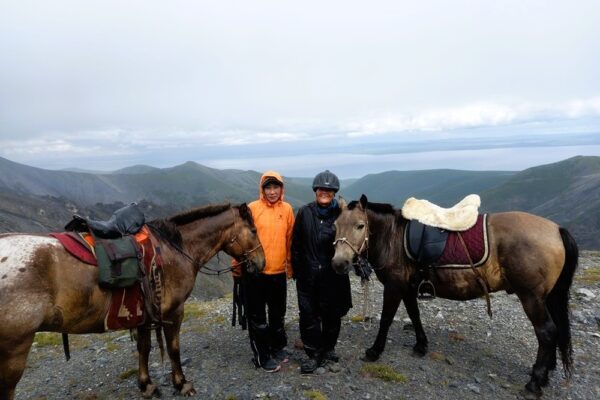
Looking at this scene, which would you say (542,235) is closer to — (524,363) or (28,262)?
(524,363)

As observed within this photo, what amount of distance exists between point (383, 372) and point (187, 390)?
330 cm

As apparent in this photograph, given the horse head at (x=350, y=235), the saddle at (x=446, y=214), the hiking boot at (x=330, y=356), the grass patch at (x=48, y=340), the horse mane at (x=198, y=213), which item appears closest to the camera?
the horse head at (x=350, y=235)

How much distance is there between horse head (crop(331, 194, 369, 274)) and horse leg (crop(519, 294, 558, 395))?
2.75 meters

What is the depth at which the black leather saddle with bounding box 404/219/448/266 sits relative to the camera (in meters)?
6.47

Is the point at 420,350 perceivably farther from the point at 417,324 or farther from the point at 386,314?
the point at 386,314

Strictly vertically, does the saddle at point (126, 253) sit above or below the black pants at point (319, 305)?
above

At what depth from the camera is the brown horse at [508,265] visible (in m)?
6.10

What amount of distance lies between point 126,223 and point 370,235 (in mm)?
3981

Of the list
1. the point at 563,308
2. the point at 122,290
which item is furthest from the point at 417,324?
the point at 122,290

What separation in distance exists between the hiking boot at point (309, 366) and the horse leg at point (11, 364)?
13.1ft

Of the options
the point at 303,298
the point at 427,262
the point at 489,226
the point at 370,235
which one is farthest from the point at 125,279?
the point at 489,226

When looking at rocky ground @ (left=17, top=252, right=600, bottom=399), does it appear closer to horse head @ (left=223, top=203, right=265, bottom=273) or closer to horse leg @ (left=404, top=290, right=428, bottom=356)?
horse leg @ (left=404, top=290, right=428, bottom=356)

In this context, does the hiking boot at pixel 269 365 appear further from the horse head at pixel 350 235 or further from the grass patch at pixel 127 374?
the grass patch at pixel 127 374

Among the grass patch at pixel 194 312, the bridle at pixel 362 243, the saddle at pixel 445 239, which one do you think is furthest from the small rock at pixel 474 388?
the grass patch at pixel 194 312
